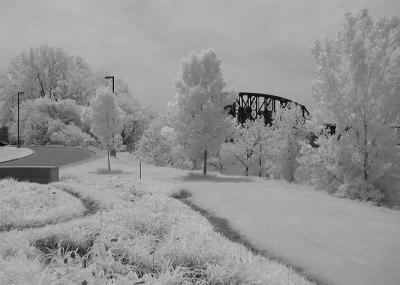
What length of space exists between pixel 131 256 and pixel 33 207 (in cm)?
545

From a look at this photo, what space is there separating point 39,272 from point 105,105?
23.2 metres

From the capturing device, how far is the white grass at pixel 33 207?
8.41 meters

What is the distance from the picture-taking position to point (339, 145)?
16938 mm

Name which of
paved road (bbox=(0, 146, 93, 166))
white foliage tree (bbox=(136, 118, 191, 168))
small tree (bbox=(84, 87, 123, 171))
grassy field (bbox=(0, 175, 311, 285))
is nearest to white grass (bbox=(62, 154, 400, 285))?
grassy field (bbox=(0, 175, 311, 285))

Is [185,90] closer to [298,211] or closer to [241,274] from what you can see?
[298,211]

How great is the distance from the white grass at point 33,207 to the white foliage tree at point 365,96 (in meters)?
12.0

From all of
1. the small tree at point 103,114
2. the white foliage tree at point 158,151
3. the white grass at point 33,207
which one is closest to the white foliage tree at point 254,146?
the white foliage tree at point 158,151

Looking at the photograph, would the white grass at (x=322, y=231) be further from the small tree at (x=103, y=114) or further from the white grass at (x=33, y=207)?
the small tree at (x=103, y=114)

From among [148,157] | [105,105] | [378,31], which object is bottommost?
[148,157]

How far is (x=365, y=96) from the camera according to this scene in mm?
16391

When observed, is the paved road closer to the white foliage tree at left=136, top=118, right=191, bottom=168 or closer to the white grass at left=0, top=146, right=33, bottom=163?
the white grass at left=0, top=146, right=33, bottom=163

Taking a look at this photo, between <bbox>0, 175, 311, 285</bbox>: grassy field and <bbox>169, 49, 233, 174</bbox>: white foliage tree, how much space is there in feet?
53.7

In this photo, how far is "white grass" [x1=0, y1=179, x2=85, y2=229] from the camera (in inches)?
331

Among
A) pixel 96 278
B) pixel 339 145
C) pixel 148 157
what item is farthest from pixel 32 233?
pixel 148 157
